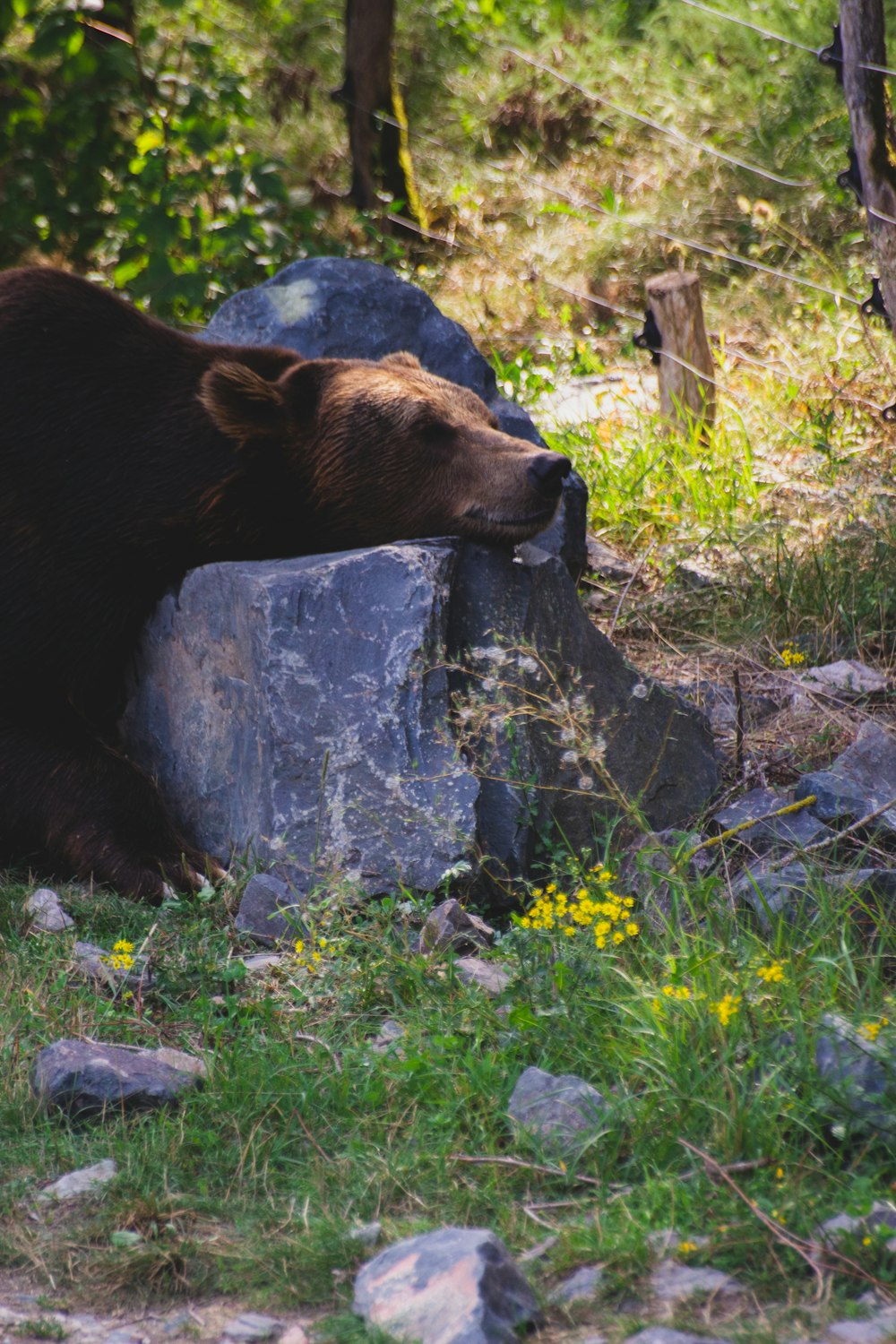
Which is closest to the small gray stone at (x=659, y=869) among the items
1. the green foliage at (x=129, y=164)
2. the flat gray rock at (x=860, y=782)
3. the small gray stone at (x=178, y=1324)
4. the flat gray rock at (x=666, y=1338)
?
the flat gray rock at (x=860, y=782)

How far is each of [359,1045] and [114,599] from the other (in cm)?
202

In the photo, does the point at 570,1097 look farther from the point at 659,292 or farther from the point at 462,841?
the point at 659,292

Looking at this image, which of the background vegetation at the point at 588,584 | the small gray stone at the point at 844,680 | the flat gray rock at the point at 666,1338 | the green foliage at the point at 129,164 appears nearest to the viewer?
the flat gray rock at the point at 666,1338

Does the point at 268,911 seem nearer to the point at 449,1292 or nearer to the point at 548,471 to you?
the point at 548,471

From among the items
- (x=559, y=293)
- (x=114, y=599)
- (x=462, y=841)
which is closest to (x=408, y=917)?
(x=462, y=841)

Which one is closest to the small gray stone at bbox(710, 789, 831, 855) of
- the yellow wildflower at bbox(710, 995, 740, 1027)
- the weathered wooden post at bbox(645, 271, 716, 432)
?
the yellow wildflower at bbox(710, 995, 740, 1027)

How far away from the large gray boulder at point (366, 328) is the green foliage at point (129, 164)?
1852 millimetres

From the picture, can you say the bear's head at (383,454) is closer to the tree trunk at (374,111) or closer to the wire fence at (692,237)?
the wire fence at (692,237)

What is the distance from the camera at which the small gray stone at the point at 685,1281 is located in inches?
83.0

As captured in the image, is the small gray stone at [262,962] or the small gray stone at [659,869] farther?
the small gray stone at [262,962]

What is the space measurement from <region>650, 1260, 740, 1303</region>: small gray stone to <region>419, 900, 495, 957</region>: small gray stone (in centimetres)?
127

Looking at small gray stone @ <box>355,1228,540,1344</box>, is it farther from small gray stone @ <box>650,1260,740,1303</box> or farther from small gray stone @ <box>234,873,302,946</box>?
small gray stone @ <box>234,873,302,946</box>

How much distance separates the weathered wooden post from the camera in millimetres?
7223

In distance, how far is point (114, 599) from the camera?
4551 mm
